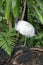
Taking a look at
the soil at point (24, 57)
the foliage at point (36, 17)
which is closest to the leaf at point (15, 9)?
the foliage at point (36, 17)

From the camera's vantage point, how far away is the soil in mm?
1569

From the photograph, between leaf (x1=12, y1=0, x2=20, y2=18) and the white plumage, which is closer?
leaf (x1=12, y1=0, x2=20, y2=18)

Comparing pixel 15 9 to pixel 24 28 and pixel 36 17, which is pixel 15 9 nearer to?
pixel 24 28

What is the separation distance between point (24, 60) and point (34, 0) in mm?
556

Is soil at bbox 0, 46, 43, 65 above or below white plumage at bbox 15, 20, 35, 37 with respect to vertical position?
below

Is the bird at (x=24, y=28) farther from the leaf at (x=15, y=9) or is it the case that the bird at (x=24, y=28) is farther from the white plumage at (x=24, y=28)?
the leaf at (x=15, y=9)

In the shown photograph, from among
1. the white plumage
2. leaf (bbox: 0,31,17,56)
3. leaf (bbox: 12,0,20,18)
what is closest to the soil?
leaf (bbox: 0,31,17,56)

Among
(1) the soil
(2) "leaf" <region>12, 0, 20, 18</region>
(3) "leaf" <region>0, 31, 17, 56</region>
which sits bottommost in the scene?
(1) the soil

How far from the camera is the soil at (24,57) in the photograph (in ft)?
5.15

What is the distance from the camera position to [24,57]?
1609 millimetres

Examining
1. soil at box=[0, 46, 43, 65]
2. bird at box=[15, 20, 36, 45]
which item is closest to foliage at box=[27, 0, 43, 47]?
bird at box=[15, 20, 36, 45]

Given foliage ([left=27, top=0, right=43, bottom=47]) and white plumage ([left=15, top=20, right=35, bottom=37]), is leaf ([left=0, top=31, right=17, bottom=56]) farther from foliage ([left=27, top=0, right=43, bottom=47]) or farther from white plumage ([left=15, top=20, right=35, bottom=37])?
foliage ([left=27, top=0, right=43, bottom=47])

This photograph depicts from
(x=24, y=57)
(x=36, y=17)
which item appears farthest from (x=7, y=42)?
(x=36, y=17)

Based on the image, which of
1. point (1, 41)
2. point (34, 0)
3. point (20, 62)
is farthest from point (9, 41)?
point (34, 0)
